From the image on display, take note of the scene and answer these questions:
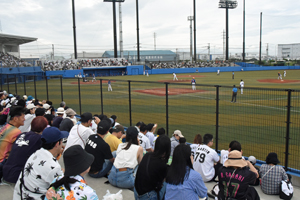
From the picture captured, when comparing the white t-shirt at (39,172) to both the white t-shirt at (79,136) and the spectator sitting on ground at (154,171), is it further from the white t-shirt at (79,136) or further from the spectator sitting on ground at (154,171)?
the white t-shirt at (79,136)

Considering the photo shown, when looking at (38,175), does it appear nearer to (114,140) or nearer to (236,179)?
(114,140)

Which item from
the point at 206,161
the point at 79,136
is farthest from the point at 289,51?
the point at 79,136

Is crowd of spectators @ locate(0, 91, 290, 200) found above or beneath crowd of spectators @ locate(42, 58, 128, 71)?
beneath

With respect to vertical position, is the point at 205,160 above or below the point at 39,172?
below

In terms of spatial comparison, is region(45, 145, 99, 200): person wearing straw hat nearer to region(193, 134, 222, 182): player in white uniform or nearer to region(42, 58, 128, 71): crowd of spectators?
region(193, 134, 222, 182): player in white uniform

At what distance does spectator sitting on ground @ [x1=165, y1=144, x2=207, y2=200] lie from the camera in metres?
3.57

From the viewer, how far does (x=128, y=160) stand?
17.5 ft

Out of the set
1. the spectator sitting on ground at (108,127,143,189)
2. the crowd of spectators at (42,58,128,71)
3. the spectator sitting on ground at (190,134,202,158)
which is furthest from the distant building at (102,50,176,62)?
the spectator sitting on ground at (108,127,143,189)

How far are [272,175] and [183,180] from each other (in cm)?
295

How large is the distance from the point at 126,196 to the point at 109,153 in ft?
3.47

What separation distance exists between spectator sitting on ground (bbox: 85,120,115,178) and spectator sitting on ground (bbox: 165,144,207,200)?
2574 mm

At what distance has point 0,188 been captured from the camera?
557cm

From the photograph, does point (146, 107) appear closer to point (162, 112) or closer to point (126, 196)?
point (162, 112)

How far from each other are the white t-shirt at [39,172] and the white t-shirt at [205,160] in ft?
10.9
